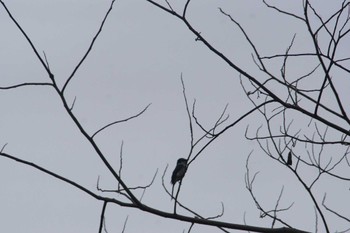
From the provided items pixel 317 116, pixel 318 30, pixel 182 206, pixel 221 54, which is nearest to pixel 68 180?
pixel 182 206

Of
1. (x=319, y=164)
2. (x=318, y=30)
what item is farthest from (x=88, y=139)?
(x=319, y=164)

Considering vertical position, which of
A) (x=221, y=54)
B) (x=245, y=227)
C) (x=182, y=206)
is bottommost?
(x=245, y=227)

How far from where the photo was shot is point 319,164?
4066 millimetres

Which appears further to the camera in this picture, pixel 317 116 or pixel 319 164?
pixel 319 164

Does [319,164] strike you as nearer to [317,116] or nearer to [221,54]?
[317,116]

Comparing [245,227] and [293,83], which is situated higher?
[293,83]

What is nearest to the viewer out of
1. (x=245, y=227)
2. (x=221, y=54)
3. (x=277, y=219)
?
(x=245, y=227)

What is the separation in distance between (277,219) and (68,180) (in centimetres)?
148

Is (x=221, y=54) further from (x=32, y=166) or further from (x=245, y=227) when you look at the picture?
(x=32, y=166)

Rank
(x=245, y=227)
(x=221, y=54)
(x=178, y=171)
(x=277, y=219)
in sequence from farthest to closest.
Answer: (x=277, y=219)
(x=178, y=171)
(x=221, y=54)
(x=245, y=227)

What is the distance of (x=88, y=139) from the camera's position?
8.66 feet

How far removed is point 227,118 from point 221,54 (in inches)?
30.6

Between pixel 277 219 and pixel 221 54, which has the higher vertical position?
pixel 221 54

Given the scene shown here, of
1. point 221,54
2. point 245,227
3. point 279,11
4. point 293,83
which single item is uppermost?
point 279,11
